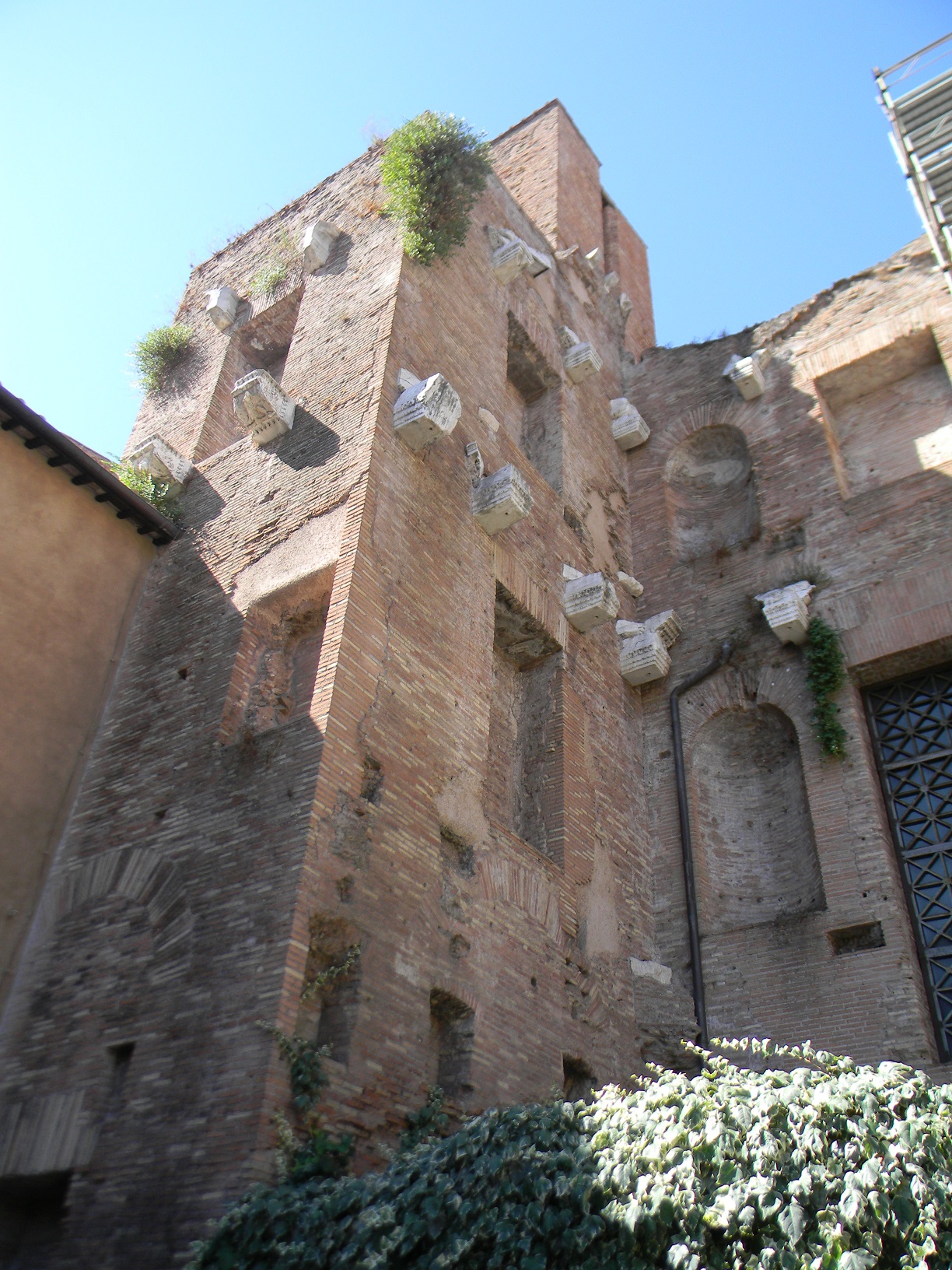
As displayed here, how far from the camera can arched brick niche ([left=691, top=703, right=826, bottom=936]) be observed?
8.23 m

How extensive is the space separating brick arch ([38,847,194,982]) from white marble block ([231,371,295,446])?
10.1 ft

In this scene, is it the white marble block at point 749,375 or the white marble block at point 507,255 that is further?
the white marble block at point 749,375

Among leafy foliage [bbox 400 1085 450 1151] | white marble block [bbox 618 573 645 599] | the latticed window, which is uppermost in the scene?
white marble block [bbox 618 573 645 599]

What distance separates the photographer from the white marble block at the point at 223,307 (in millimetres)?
9727

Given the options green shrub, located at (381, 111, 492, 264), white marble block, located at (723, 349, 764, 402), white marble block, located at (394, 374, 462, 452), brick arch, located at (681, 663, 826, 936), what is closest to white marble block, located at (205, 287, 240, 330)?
green shrub, located at (381, 111, 492, 264)

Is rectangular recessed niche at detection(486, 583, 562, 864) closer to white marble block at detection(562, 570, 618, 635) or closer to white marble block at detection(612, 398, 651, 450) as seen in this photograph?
white marble block at detection(562, 570, 618, 635)

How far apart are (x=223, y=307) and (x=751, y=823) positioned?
611 cm

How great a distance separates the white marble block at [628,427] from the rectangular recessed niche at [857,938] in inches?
217

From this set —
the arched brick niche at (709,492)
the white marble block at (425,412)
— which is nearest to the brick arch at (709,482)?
the arched brick niche at (709,492)

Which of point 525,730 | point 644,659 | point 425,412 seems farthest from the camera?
point 644,659

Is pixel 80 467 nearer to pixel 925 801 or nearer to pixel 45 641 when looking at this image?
pixel 45 641

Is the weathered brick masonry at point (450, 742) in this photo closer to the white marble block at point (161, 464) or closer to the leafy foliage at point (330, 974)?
the leafy foliage at point (330, 974)

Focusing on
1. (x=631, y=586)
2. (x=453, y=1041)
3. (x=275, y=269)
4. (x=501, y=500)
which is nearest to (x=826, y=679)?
(x=631, y=586)

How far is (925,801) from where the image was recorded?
7945 millimetres
